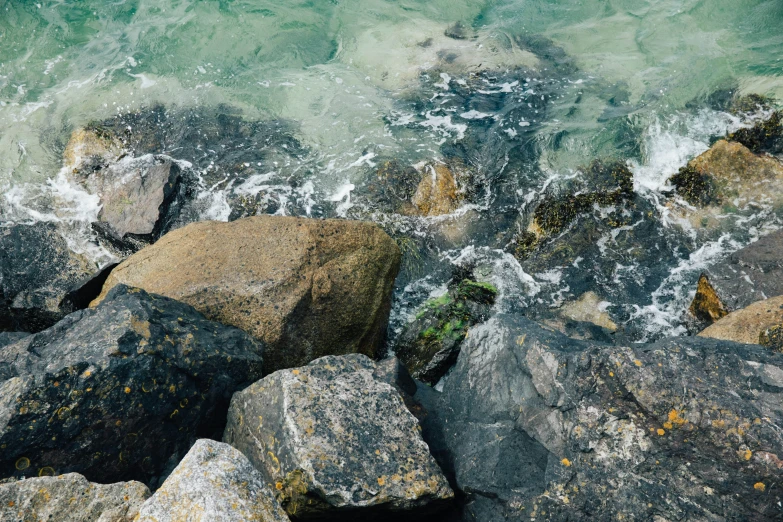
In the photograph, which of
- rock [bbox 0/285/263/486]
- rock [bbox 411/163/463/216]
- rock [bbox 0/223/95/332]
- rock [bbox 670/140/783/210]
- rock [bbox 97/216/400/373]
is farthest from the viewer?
rock [bbox 411/163/463/216]

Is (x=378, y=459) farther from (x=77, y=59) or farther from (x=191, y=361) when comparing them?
(x=77, y=59)

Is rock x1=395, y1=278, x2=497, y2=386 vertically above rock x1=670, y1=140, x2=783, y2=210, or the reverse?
rock x1=670, y1=140, x2=783, y2=210

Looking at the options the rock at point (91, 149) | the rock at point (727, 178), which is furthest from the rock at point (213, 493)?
the rock at point (91, 149)

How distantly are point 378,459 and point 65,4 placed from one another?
657 inches

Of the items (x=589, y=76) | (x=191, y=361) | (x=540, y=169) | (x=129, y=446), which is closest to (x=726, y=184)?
(x=540, y=169)

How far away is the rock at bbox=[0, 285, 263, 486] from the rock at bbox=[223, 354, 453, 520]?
0.46 meters

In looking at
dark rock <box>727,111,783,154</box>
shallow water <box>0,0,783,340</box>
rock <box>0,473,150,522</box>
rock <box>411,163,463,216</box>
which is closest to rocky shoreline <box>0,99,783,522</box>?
rock <box>0,473,150,522</box>

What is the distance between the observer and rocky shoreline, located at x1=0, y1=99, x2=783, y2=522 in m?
4.04

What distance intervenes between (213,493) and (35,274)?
277 inches

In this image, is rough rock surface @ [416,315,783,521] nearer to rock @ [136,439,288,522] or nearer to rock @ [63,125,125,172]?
rock @ [136,439,288,522]

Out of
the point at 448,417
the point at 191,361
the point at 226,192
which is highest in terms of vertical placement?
the point at 191,361

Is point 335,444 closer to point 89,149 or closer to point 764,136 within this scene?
point 89,149

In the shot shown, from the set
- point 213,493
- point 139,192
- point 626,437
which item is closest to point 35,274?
point 139,192

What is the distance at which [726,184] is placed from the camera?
9.94m
